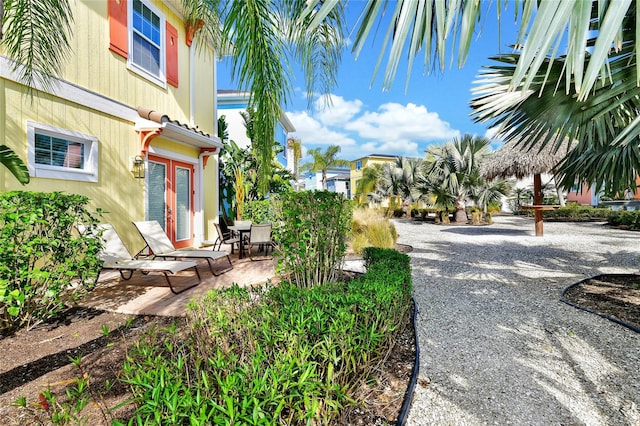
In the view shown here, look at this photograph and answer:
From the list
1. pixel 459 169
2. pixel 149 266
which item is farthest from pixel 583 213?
pixel 149 266

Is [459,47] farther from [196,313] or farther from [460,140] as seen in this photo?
[460,140]

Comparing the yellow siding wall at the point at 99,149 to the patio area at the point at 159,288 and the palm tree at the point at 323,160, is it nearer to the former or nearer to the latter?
the patio area at the point at 159,288

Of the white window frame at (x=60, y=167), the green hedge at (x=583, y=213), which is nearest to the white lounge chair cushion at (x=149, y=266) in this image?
the white window frame at (x=60, y=167)

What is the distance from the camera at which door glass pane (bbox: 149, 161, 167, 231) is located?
313 inches

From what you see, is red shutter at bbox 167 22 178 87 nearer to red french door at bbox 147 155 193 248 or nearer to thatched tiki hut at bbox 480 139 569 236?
red french door at bbox 147 155 193 248

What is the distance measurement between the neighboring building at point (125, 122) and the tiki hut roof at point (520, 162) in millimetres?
12231

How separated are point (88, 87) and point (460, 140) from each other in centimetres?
1974

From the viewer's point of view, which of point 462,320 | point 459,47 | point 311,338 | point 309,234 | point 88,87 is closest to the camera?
point 459,47

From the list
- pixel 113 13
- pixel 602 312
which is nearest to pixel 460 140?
pixel 602 312

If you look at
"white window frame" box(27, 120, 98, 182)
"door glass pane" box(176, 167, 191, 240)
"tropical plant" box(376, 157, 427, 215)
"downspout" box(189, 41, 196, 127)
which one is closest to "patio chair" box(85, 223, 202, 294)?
"white window frame" box(27, 120, 98, 182)

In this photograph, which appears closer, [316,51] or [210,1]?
[210,1]

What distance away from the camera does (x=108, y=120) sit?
671 centimetres

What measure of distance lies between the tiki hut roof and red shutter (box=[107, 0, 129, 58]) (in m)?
13.4

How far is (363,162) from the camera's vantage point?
151 ft
